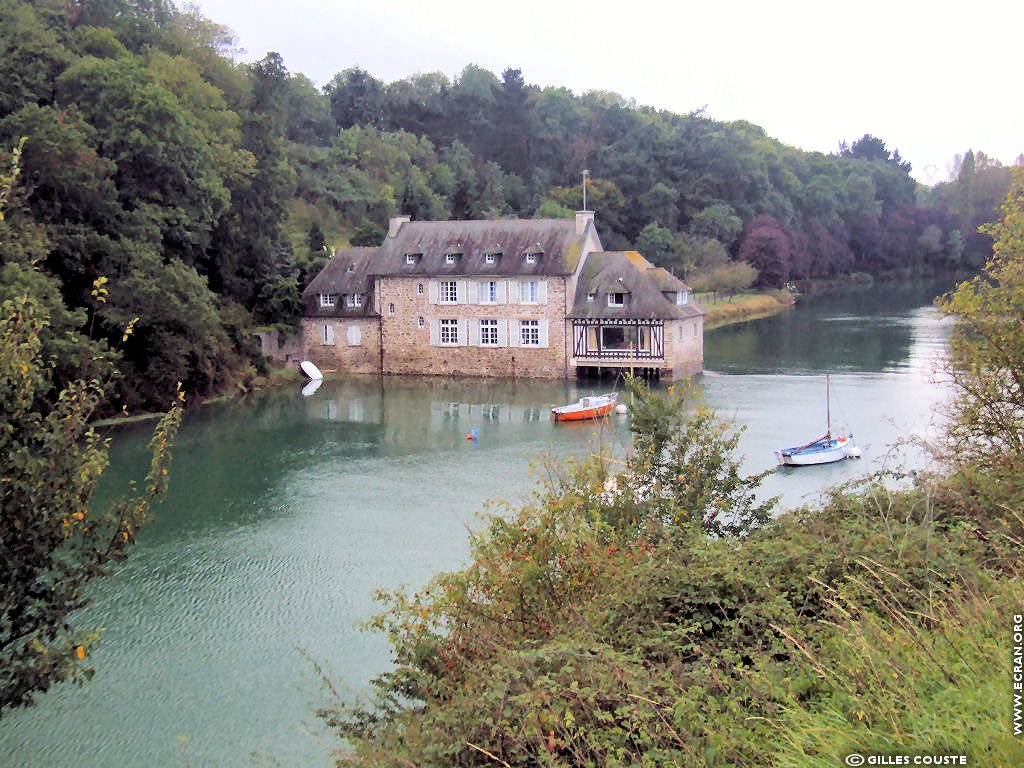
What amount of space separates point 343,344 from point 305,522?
2214cm

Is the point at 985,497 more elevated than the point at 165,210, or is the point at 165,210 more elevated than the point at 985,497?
the point at 165,210

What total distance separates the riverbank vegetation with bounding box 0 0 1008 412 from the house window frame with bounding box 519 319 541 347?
9.62 m

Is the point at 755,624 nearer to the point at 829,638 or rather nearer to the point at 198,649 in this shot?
the point at 829,638

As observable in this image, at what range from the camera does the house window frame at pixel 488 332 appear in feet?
130

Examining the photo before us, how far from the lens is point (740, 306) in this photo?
2576 inches

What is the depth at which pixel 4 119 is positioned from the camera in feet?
97.6

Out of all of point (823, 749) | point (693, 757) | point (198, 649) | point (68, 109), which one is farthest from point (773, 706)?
point (68, 109)

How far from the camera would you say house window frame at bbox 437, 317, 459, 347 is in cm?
4019

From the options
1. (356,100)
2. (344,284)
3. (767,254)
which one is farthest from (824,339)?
(356,100)

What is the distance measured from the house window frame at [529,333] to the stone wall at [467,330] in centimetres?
16

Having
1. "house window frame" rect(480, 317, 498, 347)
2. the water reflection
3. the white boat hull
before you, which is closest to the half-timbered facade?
"house window frame" rect(480, 317, 498, 347)

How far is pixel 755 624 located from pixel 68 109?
98.6 feet

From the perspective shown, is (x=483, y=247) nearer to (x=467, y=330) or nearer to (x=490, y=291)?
(x=490, y=291)

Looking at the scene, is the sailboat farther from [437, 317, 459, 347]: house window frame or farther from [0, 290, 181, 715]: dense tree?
[437, 317, 459, 347]: house window frame
